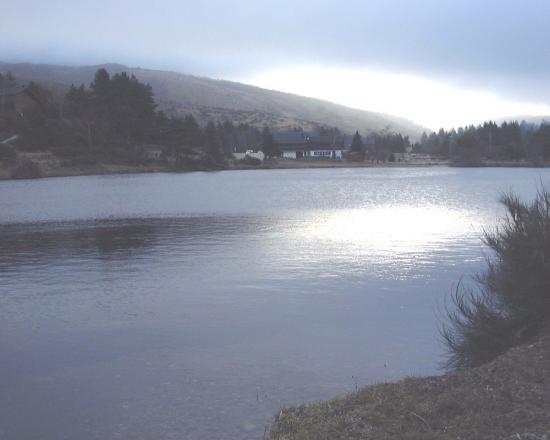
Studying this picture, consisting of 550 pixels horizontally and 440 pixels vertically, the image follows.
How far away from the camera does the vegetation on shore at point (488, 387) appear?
6.75 metres

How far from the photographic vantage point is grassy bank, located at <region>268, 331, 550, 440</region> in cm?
661

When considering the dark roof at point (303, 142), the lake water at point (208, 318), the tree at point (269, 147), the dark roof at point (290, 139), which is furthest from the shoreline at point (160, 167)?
the lake water at point (208, 318)

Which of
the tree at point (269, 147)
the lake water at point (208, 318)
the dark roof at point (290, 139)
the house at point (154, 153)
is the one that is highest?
the dark roof at point (290, 139)

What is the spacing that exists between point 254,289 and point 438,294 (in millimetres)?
5646

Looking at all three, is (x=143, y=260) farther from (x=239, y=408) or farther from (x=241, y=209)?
(x=241, y=209)

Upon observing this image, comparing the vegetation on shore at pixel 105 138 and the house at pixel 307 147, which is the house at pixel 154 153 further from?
the house at pixel 307 147

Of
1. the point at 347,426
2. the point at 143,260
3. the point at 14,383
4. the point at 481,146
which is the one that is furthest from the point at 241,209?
the point at 481,146

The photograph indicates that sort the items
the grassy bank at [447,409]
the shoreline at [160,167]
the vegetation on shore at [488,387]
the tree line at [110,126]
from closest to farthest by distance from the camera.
A: the grassy bank at [447,409], the vegetation on shore at [488,387], the shoreline at [160,167], the tree line at [110,126]

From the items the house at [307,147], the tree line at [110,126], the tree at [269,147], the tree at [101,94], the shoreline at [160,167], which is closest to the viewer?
the shoreline at [160,167]

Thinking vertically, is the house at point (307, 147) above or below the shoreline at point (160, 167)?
above

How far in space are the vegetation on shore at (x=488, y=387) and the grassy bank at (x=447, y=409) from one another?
12mm

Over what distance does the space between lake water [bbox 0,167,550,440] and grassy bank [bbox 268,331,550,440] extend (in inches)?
59.5

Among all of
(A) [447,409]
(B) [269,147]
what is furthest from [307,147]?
(A) [447,409]

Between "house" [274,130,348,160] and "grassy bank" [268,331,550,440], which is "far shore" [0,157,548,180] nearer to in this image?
"house" [274,130,348,160]
